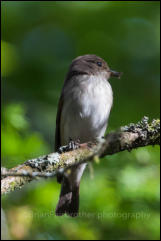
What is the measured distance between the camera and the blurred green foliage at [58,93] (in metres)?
6.25

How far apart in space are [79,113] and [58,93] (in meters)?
2.75

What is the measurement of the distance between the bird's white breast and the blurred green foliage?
417 millimetres

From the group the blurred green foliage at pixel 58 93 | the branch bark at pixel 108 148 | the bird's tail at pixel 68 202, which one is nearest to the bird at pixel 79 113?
the bird's tail at pixel 68 202

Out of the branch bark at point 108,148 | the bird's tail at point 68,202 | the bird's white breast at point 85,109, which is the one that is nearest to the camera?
the branch bark at point 108,148

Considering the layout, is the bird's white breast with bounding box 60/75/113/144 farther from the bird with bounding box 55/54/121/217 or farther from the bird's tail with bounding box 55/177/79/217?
the bird's tail with bounding box 55/177/79/217

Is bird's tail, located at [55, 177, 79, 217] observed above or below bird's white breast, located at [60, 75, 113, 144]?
below

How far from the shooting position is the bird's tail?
20.9ft

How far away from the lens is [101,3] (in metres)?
8.15

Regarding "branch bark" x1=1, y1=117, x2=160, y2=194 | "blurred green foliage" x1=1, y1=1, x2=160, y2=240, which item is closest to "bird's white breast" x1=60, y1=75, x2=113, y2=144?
"blurred green foliage" x1=1, y1=1, x2=160, y2=240

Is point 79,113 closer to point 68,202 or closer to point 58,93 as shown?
point 68,202

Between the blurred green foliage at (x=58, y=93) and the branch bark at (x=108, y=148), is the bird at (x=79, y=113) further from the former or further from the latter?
the branch bark at (x=108, y=148)

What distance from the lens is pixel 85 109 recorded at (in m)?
6.16

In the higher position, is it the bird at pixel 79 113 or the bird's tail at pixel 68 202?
the bird at pixel 79 113

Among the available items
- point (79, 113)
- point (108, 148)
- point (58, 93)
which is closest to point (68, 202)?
point (79, 113)
